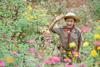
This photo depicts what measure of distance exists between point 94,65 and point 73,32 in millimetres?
2785

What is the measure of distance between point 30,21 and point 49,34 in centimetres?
59

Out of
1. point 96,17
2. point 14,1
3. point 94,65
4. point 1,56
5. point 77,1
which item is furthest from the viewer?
A: point 77,1

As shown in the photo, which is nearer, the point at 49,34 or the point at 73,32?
the point at 73,32

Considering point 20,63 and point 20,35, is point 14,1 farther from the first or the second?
point 20,63

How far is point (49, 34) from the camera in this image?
9.70 m

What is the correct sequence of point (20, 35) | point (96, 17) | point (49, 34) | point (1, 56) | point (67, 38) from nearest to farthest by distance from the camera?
1. point (1, 56)
2. point (67, 38)
3. point (20, 35)
4. point (49, 34)
5. point (96, 17)

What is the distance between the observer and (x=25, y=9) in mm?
10281

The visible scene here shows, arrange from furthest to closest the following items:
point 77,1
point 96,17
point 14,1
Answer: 1. point 77,1
2. point 96,17
3. point 14,1

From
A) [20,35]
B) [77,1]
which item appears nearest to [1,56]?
[20,35]

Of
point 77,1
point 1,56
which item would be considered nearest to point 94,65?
point 1,56

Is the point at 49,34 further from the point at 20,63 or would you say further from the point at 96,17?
the point at 20,63

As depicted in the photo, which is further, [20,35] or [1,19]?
[1,19]

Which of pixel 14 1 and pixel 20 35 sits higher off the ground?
pixel 14 1

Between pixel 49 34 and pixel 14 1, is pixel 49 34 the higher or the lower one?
the lower one
